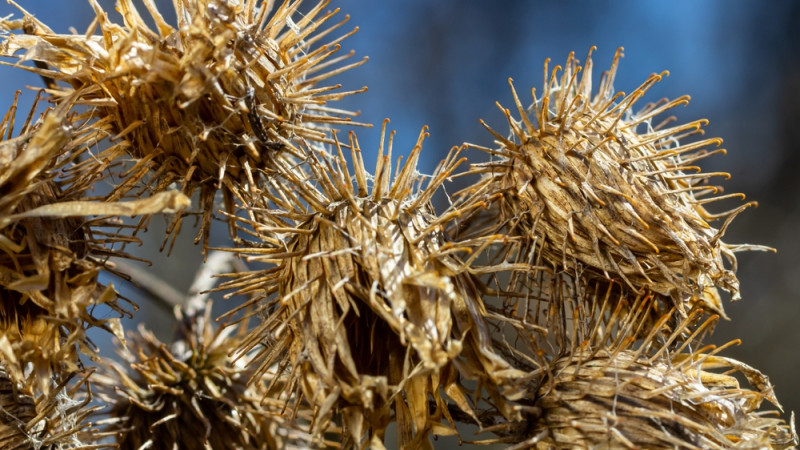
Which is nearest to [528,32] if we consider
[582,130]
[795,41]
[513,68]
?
[513,68]

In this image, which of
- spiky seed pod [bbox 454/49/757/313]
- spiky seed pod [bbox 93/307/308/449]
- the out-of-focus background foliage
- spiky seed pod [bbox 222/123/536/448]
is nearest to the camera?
spiky seed pod [bbox 222/123/536/448]

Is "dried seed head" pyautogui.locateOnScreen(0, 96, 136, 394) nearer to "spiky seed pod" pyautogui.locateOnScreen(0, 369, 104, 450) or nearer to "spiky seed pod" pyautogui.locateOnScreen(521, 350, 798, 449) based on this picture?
"spiky seed pod" pyautogui.locateOnScreen(0, 369, 104, 450)

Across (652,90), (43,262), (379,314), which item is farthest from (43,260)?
(652,90)

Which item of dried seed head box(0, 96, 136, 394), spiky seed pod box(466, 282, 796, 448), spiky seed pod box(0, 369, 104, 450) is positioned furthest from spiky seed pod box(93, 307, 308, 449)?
spiky seed pod box(466, 282, 796, 448)

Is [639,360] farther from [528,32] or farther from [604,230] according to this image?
[528,32]

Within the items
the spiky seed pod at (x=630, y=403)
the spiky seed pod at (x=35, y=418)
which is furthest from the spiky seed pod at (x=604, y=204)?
the spiky seed pod at (x=35, y=418)
